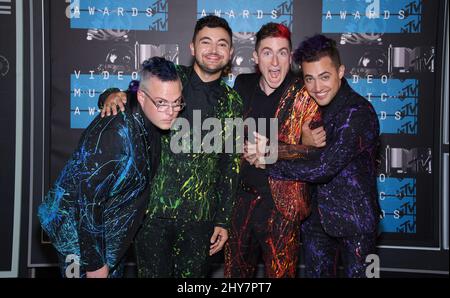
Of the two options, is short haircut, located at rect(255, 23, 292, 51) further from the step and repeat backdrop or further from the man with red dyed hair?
the step and repeat backdrop

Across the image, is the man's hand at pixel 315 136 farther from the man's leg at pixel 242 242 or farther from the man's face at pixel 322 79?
the man's leg at pixel 242 242

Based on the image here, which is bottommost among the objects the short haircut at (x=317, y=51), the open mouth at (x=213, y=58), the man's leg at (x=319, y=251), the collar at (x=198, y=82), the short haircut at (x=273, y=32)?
the man's leg at (x=319, y=251)

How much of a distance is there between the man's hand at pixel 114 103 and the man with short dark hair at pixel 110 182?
0.04 m

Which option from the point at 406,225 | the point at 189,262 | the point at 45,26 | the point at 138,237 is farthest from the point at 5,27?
the point at 406,225

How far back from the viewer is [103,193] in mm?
1880

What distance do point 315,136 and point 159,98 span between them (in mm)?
779

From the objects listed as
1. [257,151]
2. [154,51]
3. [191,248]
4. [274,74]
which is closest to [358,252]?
[257,151]

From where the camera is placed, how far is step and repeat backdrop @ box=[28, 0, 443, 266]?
10.5 ft

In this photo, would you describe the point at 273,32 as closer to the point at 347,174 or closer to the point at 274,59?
the point at 274,59

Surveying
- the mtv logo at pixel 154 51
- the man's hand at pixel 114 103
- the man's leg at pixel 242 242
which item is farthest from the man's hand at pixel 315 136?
the mtv logo at pixel 154 51

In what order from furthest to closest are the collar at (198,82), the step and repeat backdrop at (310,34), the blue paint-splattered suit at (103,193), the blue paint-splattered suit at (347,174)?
the step and repeat backdrop at (310,34) < the collar at (198,82) < the blue paint-splattered suit at (347,174) < the blue paint-splattered suit at (103,193)

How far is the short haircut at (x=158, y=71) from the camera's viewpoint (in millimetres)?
2047
